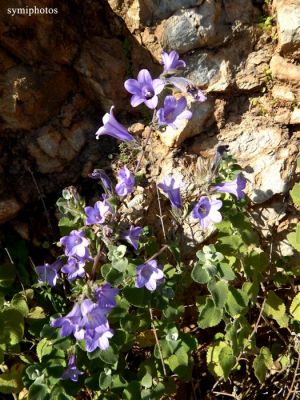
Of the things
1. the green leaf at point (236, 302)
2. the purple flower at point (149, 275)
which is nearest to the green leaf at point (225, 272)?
the green leaf at point (236, 302)

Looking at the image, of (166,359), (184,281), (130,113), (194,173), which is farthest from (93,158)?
(166,359)

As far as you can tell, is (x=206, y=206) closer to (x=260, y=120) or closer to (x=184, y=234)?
(x=184, y=234)

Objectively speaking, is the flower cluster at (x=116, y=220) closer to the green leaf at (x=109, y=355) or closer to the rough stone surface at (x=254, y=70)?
the green leaf at (x=109, y=355)

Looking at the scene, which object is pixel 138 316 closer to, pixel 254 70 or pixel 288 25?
pixel 254 70

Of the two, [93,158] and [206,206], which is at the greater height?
[93,158]

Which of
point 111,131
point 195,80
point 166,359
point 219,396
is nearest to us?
point 111,131

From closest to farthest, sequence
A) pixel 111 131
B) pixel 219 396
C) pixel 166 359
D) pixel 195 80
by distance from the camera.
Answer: pixel 111 131, pixel 166 359, pixel 195 80, pixel 219 396

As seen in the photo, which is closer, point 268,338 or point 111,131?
point 111,131
